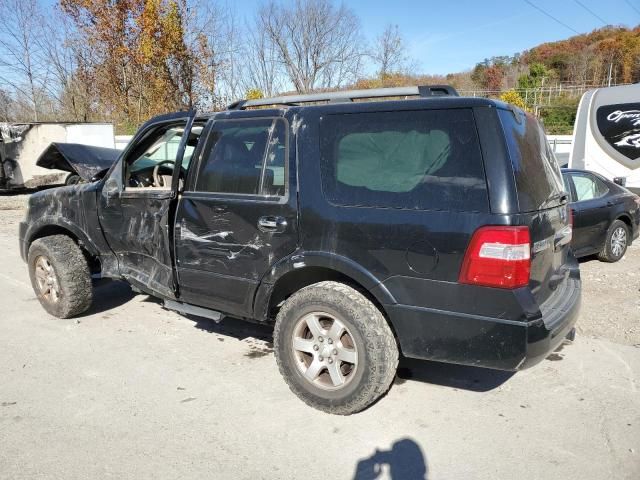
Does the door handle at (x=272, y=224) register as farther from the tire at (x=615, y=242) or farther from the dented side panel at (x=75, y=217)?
the tire at (x=615, y=242)

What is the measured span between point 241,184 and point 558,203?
2.08 meters

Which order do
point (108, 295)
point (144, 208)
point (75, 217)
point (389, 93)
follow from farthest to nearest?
point (108, 295)
point (75, 217)
point (144, 208)
point (389, 93)

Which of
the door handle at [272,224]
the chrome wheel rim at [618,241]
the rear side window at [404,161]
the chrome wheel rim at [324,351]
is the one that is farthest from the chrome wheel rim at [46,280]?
the chrome wheel rim at [618,241]

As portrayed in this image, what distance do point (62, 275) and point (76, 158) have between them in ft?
9.49

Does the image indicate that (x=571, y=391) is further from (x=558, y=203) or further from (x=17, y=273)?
(x=17, y=273)

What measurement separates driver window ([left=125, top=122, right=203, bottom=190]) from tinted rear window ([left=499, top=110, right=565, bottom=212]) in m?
2.36

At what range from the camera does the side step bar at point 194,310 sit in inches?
151

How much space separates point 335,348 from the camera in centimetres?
313

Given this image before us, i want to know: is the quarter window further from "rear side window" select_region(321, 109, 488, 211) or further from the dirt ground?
the dirt ground

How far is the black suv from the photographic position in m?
2.65

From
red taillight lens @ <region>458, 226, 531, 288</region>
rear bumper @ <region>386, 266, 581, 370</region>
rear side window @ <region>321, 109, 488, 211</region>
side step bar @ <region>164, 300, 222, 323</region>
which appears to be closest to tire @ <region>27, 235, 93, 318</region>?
side step bar @ <region>164, 300, 222, 323</region>

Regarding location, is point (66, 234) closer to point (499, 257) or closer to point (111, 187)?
point (111, 187)

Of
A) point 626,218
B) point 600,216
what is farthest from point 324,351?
point 626,218

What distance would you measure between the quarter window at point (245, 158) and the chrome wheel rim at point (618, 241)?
557 cm
